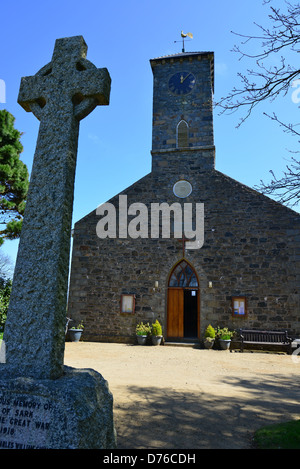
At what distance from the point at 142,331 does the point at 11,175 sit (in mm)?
7961

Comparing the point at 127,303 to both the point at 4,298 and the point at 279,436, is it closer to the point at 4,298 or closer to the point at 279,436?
the point at 4,298

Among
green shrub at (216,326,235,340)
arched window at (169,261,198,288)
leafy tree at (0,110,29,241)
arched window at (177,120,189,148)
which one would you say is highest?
arched window at (177,120,189,148)

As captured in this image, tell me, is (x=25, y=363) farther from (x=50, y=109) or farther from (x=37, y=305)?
(x=50, y=109)

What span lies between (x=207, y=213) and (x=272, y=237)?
108 inches

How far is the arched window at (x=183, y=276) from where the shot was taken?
12.8 m

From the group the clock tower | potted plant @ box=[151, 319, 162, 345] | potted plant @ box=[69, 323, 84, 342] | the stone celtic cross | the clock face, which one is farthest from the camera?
the clock face

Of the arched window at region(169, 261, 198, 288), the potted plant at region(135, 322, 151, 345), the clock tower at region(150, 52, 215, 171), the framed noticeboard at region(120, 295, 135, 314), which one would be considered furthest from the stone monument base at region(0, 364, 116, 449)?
the clock tower at region(150, 52, 215, 171)

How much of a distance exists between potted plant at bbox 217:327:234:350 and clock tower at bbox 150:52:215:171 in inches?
273

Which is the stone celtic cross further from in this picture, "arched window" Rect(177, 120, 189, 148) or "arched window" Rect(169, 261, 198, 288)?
"arched window" Rect(177, 120, 189, 148)

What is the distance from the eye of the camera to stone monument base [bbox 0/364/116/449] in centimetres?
219

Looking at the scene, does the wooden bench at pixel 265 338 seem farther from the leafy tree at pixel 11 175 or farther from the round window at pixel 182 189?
the leafy tree at pixel 11 175

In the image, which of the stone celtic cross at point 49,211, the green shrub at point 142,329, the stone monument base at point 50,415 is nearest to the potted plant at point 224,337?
the green shrub at point 142,329

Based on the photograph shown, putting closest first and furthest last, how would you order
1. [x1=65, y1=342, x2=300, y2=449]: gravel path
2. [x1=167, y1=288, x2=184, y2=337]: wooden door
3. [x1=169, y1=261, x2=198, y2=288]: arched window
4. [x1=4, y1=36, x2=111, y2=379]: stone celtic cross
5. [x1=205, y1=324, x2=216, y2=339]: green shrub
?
[x1=4, y1=36, x2=111, y2=379]: stone celtic cross
[x1=65, y1=342, x2=300, y2=449]: gravel path
[x1=205, y1=324, x2=216, y2=339]: green shrub
[x1=167, y1=288, x2=184, y2=337]: wooden door
[x1=169, y1=261, x2=198, y2=288]: arched window

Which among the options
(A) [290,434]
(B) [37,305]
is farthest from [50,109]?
(A) [290,434]
